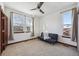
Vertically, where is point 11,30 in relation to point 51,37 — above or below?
above

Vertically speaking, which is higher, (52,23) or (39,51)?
(52,23)

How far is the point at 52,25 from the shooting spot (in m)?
3.73

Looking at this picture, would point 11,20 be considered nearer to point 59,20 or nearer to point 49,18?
point 49,18

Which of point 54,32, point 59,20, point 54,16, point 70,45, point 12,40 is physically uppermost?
point 54,16

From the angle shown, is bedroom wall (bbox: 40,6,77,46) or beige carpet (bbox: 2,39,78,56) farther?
bedroom wall (bbox: 40,6,77,46)

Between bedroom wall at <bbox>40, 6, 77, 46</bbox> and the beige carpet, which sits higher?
bedroom wall at <bbox>40, 6, 77, 46</bbox>

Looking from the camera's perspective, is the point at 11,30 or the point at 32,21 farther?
the point at 32,21

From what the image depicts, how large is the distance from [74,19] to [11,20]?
241 centimetres

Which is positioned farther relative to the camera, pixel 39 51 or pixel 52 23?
pixel 52 23

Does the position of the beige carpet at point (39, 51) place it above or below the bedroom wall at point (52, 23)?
below

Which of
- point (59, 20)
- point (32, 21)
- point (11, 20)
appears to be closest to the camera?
point (11, 20)

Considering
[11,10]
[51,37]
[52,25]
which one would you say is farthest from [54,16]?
[11,10]

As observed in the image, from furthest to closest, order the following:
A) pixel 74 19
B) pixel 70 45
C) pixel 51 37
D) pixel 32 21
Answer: pixel 32 21 < pixel 51 37 < pixel 70 45 < pixel 74 19

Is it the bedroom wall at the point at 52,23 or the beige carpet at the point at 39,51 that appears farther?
the bedroom wall at the point at 52,23
